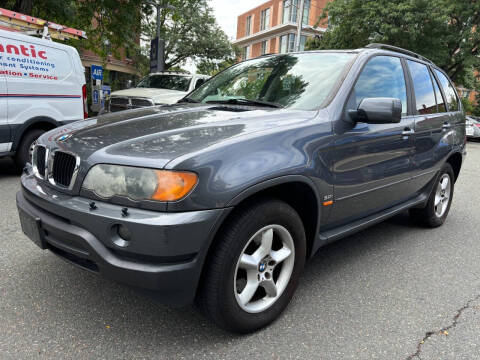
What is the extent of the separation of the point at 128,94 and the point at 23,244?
21.2ft

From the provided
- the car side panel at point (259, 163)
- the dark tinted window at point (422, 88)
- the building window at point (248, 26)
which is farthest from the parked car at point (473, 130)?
the building window at point (248, 26)

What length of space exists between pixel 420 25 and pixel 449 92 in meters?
19.1

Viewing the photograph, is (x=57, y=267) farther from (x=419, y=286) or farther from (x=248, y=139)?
(x=419, y=286)

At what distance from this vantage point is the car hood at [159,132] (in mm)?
1879

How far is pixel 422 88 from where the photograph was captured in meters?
3.71

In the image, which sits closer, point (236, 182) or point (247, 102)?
point (236, 182)

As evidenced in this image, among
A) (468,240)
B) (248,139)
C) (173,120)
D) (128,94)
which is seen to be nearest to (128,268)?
(248,139)

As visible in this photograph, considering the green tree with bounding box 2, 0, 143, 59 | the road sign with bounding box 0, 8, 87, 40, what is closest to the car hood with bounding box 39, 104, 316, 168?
the road sign with bounding box 0, 8, 87, 40

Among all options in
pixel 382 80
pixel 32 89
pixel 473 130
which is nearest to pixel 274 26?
pixel 473 130

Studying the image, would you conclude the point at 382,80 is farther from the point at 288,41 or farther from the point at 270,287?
the point at 288,41

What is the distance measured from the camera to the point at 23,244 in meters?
3.26

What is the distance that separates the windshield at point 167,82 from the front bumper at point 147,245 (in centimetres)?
→ 838

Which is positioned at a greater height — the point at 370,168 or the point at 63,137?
the point at 63,137

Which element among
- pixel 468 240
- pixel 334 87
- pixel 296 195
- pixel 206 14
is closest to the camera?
pixel 296 195
